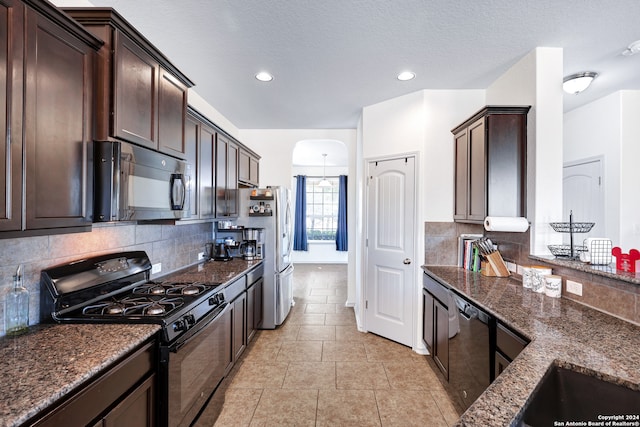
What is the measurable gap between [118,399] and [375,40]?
8.73 feet

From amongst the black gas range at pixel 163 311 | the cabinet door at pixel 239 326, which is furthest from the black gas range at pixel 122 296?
the cabinet door at pixel 239 326

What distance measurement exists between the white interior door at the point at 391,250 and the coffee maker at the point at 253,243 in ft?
4.43

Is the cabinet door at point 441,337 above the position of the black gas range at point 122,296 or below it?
below

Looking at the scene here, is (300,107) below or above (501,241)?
above

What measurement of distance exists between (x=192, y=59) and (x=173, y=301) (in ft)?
6.60

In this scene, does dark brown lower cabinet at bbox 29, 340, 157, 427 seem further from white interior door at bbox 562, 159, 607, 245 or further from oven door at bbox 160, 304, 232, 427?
white interior door at bbox 562, 159, 607, 245

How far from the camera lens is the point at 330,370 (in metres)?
2.72

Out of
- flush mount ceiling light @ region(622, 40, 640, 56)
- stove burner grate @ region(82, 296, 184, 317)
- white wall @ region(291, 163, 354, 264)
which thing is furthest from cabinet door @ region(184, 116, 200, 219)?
white wall @ region(291, 163, 354, 264)

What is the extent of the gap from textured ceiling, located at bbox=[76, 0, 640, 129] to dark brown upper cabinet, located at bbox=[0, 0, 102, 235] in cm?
77

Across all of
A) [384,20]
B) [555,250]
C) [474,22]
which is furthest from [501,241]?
[384,20]

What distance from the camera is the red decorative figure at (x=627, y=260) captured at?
165cm

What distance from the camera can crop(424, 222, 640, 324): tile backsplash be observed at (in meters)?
1.56

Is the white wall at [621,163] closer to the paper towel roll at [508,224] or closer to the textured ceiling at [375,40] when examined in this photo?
the textured ceiling at [375,40]

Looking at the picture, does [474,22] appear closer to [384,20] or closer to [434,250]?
[384,20]
